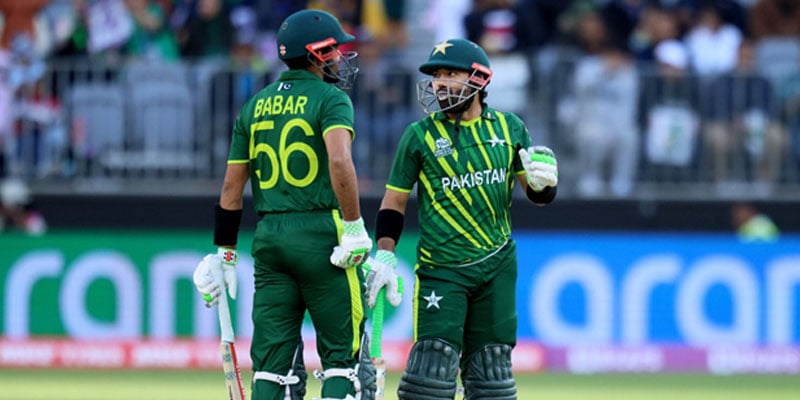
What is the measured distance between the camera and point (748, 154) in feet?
53.4

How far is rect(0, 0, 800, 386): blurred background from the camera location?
50.9ft

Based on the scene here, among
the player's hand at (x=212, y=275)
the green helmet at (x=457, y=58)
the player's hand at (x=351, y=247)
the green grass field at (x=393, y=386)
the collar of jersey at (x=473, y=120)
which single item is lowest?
the green grass field at (x=393, y=386)

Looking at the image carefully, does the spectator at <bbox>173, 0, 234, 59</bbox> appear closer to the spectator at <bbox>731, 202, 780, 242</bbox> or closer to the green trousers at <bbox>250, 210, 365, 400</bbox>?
the spectator at <bbox>731, 202, 780, 242</bbox>

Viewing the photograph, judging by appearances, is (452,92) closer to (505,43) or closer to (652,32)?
(505,43)

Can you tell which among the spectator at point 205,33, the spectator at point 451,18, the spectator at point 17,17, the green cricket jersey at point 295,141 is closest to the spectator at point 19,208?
the spectator at point 17,17

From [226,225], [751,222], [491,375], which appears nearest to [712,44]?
[751,222]

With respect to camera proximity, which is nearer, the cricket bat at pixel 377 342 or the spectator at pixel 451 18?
the cricket bat at pixel 377 342

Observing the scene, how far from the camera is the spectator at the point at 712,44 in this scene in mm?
16766

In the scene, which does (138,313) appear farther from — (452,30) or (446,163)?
(446,163)

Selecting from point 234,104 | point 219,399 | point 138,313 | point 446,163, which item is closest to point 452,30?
point 234,104

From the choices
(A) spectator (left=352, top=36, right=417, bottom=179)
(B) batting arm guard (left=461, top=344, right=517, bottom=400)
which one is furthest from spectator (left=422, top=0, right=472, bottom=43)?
(B) batting arm guard (left=461, top=344, right=517, bottom=400)

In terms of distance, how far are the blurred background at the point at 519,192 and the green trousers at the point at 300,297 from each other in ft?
22.6

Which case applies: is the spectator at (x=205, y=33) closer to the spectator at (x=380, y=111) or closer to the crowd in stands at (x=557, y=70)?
the crowd in stands at (x=557, y=70)

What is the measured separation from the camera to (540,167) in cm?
823
